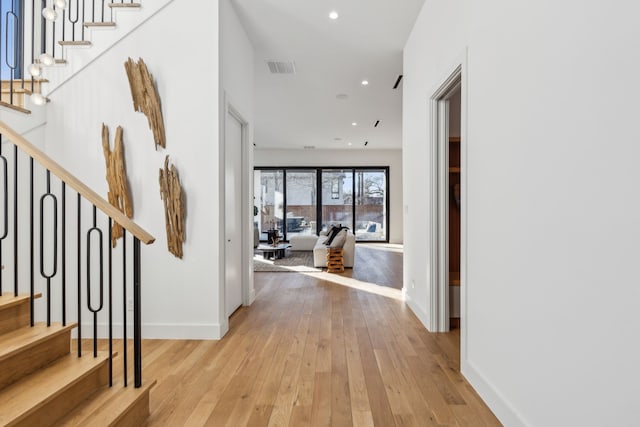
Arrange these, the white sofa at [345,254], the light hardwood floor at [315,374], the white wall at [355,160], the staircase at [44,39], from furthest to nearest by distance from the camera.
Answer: the white wall at [355,160] < the white sofa at [345,254] < the staircase at [44,39] < the light hardwood floor at [315,374]

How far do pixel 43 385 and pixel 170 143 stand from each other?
2116 millimetres

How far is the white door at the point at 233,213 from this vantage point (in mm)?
3625

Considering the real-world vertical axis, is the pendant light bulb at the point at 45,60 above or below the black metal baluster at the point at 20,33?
below

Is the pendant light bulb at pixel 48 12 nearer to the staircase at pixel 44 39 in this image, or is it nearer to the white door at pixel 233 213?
the staircase at pixel 44 39

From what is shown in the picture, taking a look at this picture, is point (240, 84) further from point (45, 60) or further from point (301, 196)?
point (301, 196)

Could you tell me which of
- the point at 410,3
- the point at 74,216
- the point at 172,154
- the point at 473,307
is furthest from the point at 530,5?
the point at 74,216

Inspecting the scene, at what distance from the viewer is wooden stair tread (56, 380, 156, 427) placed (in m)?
1.67

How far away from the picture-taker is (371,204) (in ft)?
39.4

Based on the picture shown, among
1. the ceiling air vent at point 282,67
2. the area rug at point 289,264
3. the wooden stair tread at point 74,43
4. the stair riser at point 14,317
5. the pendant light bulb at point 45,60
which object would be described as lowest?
the area rug at point 289,264

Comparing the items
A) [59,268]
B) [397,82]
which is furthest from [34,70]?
[397,82]

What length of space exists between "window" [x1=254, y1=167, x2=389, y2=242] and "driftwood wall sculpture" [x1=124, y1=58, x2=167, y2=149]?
8.78 metres

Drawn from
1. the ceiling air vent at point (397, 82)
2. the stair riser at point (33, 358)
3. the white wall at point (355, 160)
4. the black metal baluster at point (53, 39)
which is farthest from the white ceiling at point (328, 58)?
the stair riser at point (33, 358)

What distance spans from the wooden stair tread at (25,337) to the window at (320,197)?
9885 millimetres

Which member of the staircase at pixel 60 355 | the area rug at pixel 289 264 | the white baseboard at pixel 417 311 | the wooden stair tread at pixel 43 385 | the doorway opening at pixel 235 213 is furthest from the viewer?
the area rug at pixel 289 264
